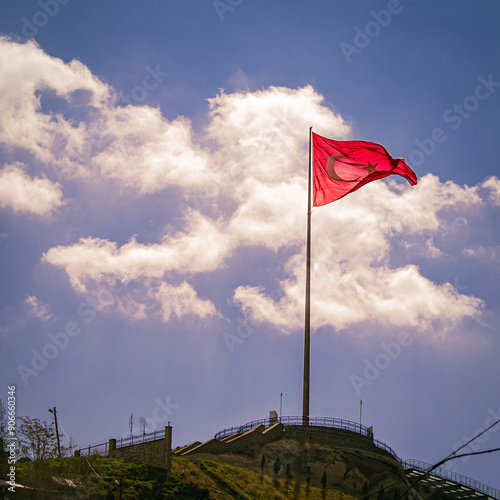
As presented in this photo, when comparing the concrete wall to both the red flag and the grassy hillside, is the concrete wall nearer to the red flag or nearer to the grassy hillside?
the grassy hillside

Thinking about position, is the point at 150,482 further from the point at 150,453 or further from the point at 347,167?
the point at 347,167

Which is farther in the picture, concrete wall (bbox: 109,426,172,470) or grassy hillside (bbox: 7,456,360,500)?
concrete wall (bbox: 109,426,172,470)

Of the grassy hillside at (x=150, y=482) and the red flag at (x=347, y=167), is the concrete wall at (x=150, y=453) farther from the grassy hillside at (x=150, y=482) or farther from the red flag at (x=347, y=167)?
the red flag at (x=347, y=167)

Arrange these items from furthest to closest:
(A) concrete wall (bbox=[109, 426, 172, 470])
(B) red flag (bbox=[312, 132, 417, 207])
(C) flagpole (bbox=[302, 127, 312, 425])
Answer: (C) flagpole (bbox=[302, 127, 312, 425]) → (B) red flag (bbox=[312, 132, 417, 207]) → (A) concrete wall (bbox=[109, 426, 172, 470])

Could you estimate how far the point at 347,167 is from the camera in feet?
189

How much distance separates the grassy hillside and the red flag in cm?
2464

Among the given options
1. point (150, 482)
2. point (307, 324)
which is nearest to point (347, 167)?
point (307, 324)

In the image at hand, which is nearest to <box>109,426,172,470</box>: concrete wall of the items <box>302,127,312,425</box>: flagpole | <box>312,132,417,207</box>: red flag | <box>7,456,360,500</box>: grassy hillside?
<box>7,456,360,500</box>: grassy hillside

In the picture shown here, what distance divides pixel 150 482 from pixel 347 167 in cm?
3080

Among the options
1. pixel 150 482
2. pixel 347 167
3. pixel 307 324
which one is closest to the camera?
pixel 150 482

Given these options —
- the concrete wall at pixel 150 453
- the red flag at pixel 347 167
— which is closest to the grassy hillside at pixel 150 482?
the concrete wall at pixel 150 453

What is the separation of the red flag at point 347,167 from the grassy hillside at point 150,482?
80.8 ft

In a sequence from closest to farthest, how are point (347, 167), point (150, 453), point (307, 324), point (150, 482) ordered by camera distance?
point (150, 482), point (150, 453), point (347, 167), point (307, 324)

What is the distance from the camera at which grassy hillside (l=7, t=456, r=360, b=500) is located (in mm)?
39031
